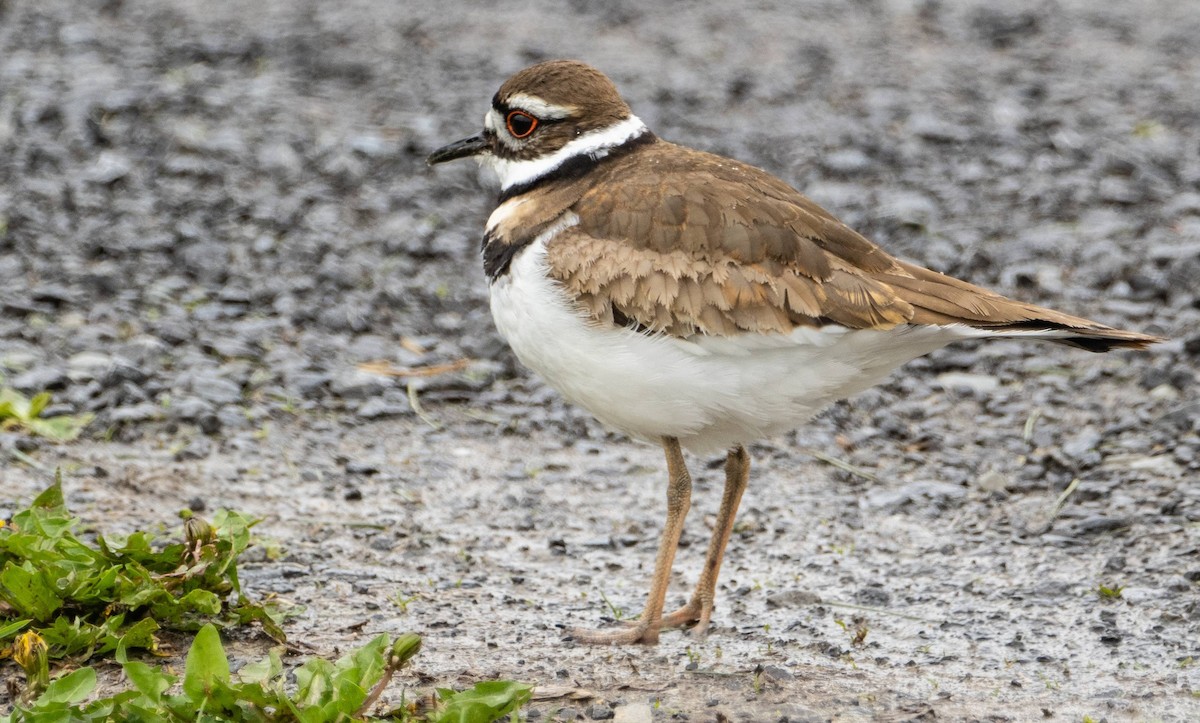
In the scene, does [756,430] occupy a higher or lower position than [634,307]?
lower

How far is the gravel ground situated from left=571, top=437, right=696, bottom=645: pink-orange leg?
0.09 metres

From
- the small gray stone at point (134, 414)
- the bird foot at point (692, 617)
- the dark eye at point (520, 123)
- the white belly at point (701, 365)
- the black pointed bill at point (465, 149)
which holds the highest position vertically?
the dark eye at point (520, 123)

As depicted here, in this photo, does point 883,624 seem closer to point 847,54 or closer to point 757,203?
point 757,203

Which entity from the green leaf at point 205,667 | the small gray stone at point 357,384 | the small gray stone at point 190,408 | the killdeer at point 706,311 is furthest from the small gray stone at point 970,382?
the green leaf at point 205,667

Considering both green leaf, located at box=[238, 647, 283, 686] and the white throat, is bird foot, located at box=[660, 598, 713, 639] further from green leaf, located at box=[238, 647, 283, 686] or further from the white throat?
the white throat

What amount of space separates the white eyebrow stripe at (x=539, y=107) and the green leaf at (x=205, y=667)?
2.46 m

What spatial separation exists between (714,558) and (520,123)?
186cm

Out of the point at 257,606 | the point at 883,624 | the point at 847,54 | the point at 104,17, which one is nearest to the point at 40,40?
the point at 104,17

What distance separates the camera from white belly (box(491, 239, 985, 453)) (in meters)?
4.51

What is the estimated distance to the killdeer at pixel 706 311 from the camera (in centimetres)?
A: 446

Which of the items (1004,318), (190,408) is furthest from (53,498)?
(1004,318)

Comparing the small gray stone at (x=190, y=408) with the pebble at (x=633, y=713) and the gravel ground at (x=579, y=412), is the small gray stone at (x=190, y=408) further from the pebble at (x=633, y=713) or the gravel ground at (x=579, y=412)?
the pebble at (x=633, y=713)

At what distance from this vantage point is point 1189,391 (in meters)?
6.83

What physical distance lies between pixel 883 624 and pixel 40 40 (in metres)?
9.00
